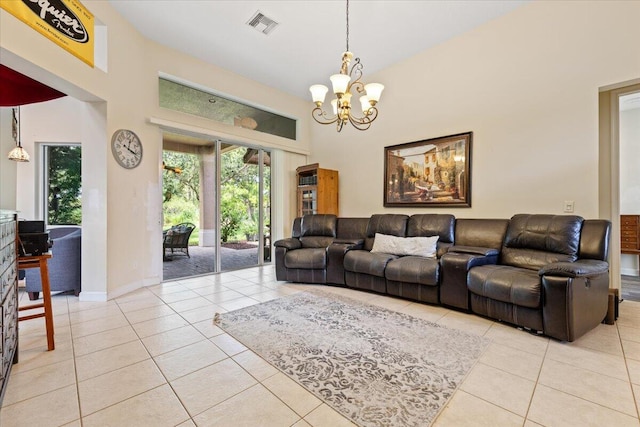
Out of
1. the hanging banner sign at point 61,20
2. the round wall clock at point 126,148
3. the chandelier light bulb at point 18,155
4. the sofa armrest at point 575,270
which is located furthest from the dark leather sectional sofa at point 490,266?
the chandelier light bulb at point 18,155

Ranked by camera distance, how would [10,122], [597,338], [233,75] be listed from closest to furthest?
[597,338] → [10,122] → [233,75]

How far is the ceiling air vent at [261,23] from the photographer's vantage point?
11.0ft

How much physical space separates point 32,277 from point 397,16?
17.5 feet

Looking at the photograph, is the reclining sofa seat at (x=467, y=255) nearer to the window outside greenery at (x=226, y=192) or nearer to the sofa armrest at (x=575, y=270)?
the sofa armrest at (x=575, y=270)

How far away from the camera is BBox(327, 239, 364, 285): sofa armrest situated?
3.75m

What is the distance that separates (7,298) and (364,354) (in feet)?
7.63

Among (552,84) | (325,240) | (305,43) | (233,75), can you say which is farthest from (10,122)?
(552,84)

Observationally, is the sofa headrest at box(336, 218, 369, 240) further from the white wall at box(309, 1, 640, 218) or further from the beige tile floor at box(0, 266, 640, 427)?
the beige tile floor at box(0, 266, 640, 427)

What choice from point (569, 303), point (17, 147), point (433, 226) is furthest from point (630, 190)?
point (17, 147)

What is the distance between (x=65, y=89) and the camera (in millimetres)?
2799

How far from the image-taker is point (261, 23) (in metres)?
3.46

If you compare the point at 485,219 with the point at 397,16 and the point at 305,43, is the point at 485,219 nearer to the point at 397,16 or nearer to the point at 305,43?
the point at 397,16

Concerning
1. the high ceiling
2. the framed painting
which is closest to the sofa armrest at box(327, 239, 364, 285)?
the framed painting

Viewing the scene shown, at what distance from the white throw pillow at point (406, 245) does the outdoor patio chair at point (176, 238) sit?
3.16 meters
